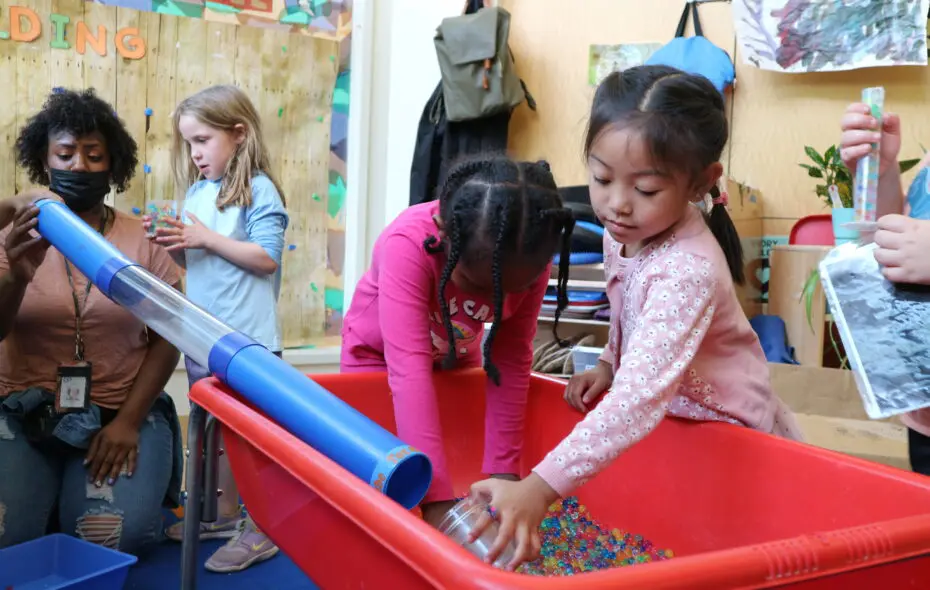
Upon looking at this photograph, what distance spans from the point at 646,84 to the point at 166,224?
3.66 feet

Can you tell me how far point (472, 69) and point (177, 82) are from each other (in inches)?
40.3

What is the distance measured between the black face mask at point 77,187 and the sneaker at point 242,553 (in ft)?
2.33

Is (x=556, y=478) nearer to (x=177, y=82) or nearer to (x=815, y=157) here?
(x=815, y=157)

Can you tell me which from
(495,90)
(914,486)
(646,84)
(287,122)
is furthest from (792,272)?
(287,122)

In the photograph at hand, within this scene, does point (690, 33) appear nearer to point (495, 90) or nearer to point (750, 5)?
point (750, 5)

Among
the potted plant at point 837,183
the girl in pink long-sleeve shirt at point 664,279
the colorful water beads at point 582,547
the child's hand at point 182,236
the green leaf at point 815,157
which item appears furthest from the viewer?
the green leaf at point 815,157

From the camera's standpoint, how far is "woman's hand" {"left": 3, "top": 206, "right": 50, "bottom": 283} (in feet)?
4.20

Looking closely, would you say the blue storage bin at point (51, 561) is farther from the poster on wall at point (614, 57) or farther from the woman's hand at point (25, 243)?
the poster on wall at point (614, 57)

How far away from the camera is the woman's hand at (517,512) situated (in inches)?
26.6

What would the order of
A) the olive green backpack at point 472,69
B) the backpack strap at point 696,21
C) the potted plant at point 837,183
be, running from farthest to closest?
the olive green backpack at point 472,69, the backpack strap at point 696,21, the potted plant at point 837,183

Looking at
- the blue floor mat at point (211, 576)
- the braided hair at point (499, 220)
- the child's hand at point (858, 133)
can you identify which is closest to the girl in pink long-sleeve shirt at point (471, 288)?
the braided hair at point (499, 220)

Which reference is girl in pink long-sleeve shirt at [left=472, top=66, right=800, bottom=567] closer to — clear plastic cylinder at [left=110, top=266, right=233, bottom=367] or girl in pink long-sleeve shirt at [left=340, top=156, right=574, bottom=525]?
girl in pink long-sleeve shirt at [left=340, top=156, right=574, bottom=525]

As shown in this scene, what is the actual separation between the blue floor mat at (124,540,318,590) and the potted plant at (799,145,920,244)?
4.86ft

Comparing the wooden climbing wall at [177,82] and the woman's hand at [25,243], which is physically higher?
the wooden climbing wall at [177,82]
